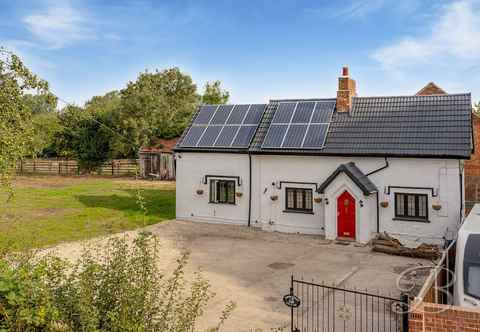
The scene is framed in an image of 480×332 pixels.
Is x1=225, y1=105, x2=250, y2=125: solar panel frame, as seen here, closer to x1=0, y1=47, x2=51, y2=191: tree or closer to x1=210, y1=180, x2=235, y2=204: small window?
x1=210, y1=180, x2=235, y2=204: small window

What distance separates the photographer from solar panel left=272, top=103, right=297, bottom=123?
20125 millimetres

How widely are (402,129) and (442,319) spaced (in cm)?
1193

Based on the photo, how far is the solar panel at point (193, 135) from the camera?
21.6m

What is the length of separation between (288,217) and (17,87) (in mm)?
12339

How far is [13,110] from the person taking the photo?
418 inches

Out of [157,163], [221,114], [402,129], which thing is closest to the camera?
[402,129]

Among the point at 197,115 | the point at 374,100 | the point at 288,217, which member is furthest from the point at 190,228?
the point at 374,100

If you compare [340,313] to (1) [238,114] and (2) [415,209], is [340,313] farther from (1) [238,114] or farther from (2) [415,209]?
(1) [238,114]

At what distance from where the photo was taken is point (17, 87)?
10797 millimetres

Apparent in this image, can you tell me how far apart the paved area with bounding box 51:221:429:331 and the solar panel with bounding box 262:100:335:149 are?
167 inches

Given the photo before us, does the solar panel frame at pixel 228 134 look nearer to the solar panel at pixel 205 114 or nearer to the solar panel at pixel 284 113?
the solar panel at pixel 205 114

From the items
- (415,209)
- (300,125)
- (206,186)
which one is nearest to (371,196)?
(415,209)

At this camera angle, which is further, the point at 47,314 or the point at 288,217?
the point at 288,217

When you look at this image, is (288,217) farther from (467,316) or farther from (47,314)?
(47,314)
